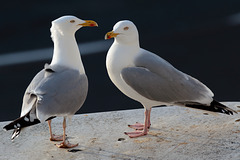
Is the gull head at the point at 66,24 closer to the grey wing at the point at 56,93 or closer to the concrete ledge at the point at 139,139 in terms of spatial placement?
the grey wing at the point at 56,93

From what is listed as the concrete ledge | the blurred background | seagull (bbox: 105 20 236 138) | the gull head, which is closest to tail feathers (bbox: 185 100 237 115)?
seagull (bbox: 105 20 236 138)

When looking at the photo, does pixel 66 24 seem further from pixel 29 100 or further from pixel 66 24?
pixel 29 100

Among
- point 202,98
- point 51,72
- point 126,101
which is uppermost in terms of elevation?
point 51,72

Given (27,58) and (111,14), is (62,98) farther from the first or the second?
(111,14)

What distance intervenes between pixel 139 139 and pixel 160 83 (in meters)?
0.56

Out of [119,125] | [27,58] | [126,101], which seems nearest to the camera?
[119,125]

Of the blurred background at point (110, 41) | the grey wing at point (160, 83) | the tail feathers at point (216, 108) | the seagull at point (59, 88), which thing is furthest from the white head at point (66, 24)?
the blurred background at point (110, 41)

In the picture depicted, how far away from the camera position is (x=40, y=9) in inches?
467

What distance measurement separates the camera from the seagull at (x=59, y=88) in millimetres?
3910

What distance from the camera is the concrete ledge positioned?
411cm

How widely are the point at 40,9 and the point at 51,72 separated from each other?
7.95m

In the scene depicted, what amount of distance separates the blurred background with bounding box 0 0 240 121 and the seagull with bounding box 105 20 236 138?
3.41 m

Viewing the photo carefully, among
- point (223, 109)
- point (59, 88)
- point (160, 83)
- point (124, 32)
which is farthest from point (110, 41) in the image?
point (59, 88)

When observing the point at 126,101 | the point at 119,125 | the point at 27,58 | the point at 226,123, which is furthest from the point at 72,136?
the point at 27,58
